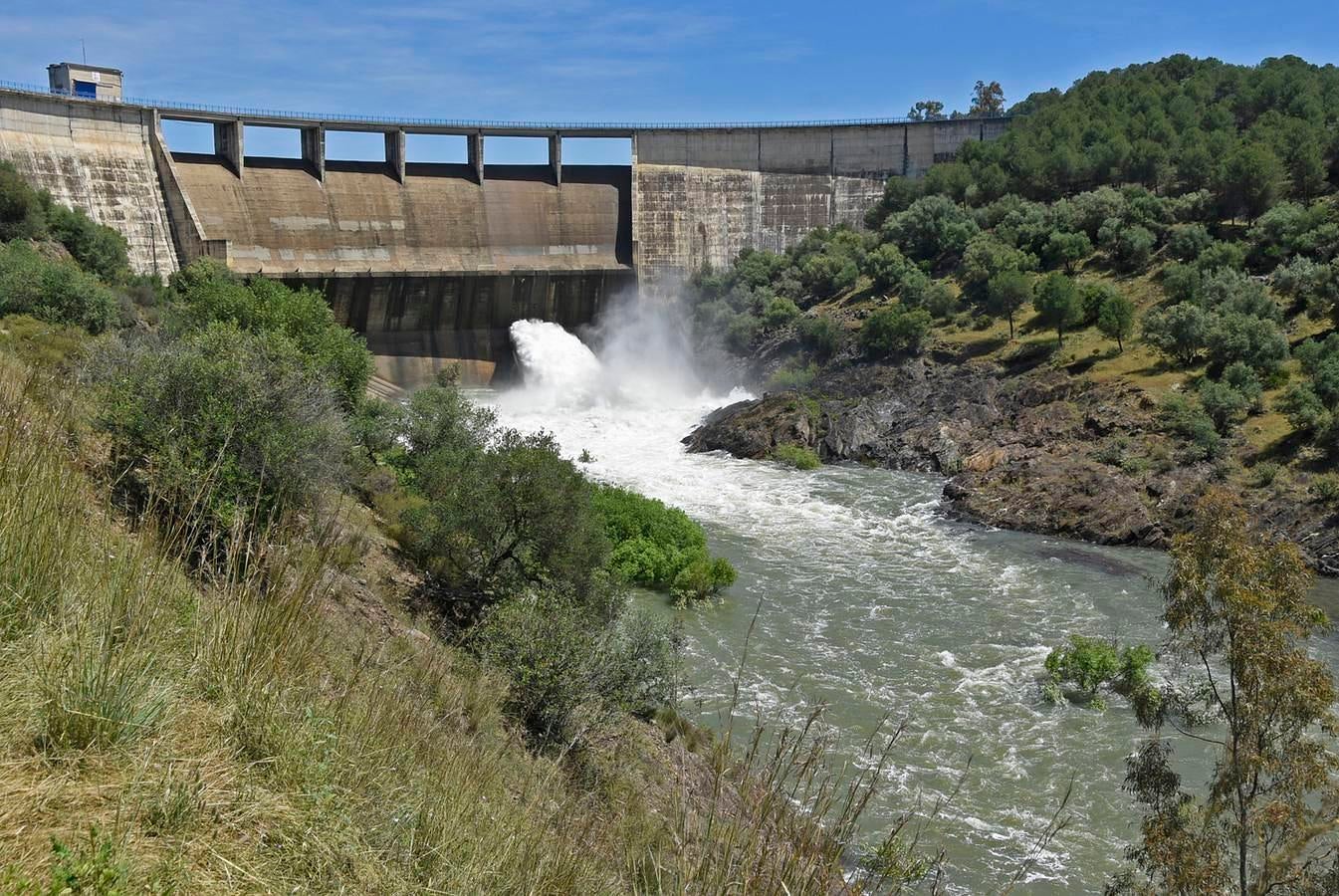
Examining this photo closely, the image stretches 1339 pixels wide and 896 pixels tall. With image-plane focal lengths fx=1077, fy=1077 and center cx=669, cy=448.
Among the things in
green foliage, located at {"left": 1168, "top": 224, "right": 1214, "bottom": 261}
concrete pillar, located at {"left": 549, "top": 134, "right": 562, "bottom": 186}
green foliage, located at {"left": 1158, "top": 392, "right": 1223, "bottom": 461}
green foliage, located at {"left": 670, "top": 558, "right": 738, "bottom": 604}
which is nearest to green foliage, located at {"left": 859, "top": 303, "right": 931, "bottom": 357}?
green foliage, located at {"left": 1168, "top": 224, "right": 1214, "bottom": 261}

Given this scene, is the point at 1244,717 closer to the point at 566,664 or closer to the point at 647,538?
the point at 566,664

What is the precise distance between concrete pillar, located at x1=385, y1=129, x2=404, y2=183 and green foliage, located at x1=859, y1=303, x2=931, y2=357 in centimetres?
2061

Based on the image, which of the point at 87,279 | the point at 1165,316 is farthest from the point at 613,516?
the point at 1165,316

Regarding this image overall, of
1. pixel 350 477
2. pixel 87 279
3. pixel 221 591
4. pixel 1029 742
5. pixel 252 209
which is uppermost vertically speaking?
pixel 252 209

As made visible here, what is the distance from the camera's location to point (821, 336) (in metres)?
42.6

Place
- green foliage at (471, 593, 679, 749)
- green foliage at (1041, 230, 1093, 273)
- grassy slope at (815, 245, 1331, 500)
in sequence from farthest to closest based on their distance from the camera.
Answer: green foliage at (1041, 230, 1093, 273), grassy slope at (815, 245, 1331, 500), green foliage at (471, 593, 679, 749)

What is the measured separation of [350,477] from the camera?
→ 52.0 ft

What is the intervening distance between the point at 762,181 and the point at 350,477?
39.8 m

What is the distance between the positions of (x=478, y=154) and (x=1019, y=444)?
91.2 feet

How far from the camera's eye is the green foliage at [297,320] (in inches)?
915

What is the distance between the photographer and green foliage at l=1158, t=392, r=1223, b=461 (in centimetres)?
2717

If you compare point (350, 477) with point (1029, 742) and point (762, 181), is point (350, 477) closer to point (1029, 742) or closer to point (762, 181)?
point (1029, 742)

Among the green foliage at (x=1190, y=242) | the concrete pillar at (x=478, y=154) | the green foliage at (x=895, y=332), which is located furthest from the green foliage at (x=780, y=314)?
the green foliage at (x=1190, y=242)

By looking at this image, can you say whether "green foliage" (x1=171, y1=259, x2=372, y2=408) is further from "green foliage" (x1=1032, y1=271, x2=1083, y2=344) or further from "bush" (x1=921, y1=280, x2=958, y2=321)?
"bush" (x1=921, y1=280, x2=958, y2=321)
